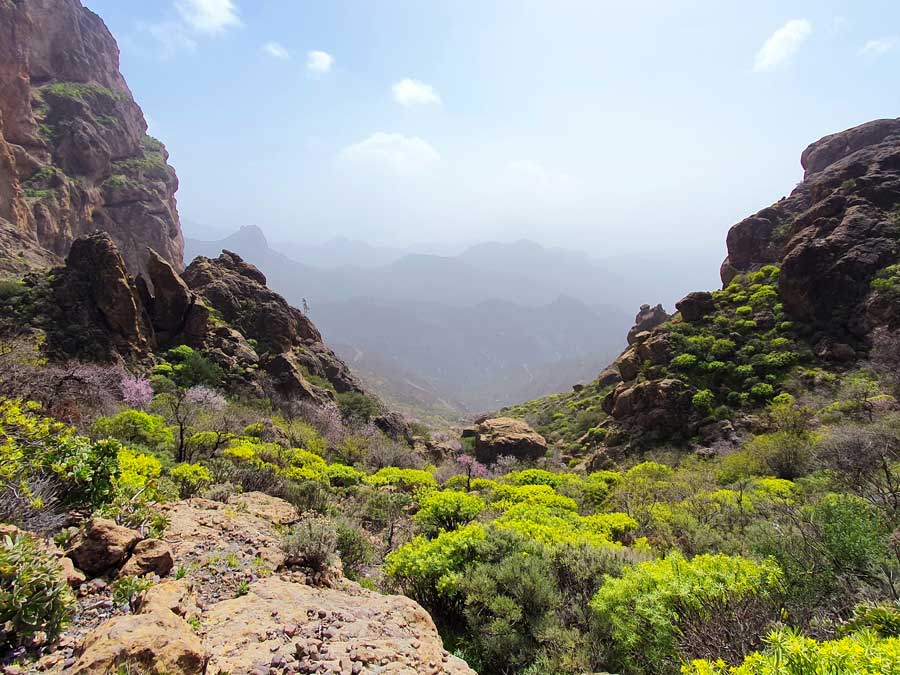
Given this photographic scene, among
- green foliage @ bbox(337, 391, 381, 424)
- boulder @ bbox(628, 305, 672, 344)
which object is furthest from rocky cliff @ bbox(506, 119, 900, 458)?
boulder @ bbox(628, 305, 672, 344)

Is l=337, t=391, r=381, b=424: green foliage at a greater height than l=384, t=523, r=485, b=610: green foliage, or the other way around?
l=384, t=523, r=485, b=610: green foliage

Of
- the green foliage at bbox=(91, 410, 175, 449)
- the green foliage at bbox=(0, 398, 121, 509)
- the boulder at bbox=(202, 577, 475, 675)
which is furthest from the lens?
the green foliage at bbox=(91, 410, 175, 449)

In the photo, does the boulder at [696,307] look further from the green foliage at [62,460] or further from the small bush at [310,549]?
the green foliage at [62,460]

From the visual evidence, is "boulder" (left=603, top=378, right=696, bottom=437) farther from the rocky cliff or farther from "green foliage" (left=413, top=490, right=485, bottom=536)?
"green foliage" (left=413, top=490, right=485, bottom=536)

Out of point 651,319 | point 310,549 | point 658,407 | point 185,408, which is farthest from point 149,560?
point 651,319

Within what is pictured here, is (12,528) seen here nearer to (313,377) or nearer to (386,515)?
(386,515)

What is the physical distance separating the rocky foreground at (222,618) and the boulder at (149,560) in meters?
0.01

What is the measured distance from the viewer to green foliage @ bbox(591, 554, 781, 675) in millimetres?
4898

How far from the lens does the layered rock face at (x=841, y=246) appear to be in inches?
1049

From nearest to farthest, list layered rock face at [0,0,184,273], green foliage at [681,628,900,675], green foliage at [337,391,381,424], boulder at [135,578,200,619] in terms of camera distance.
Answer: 1. green foliage at [681,628,900,675]
2. boulder at [135,578,200,619]
3. green foliage at [337,391,381,424]
4. layered rock face at [0,0,184,273]

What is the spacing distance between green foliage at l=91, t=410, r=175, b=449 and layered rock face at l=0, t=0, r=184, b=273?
3955 cm

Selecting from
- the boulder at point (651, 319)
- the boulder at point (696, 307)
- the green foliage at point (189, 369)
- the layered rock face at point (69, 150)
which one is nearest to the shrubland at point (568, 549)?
the green foliage at point (189, 369)

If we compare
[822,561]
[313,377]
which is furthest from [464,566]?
[313,377]

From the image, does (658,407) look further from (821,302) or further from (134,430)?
(134,430)
